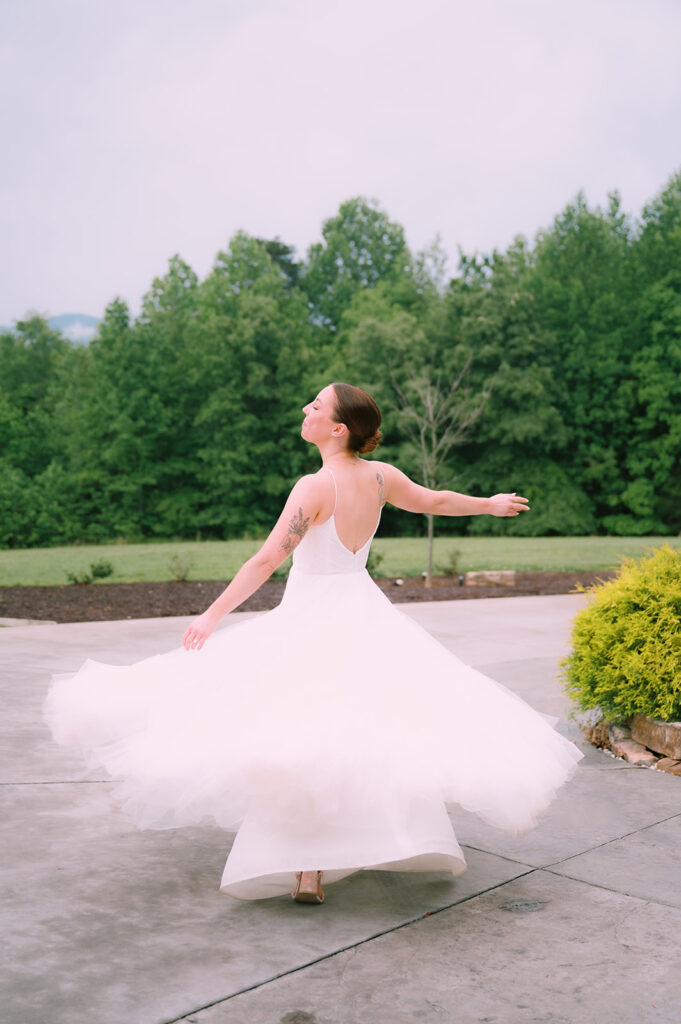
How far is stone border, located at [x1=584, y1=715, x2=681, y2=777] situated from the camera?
18.0 ft

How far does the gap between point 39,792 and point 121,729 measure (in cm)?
149

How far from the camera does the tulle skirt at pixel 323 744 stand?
3.18 meters

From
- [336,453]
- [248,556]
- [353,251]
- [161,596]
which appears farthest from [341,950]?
[353,251]

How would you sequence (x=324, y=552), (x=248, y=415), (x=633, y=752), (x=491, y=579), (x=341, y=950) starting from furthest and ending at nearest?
(x=248, y=415), (x=491, y=579), (x=633, y=752), (x=324, y=552), (x=341, y=950)

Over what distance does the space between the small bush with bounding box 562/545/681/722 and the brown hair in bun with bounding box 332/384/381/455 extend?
277 cm

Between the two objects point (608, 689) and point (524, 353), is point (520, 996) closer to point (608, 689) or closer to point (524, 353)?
point (608, 689)

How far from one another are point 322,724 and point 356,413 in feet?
4.17

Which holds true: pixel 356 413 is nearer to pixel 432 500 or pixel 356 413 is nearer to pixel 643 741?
pixel 432 500

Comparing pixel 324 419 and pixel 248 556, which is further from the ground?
pixel 324 419

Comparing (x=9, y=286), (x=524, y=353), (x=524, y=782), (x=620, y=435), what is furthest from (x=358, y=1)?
(x=9, y=286)

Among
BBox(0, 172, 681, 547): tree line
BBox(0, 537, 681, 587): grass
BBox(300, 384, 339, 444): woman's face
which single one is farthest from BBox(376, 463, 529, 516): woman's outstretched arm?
BBox(0, 172, 681, 547): tree line

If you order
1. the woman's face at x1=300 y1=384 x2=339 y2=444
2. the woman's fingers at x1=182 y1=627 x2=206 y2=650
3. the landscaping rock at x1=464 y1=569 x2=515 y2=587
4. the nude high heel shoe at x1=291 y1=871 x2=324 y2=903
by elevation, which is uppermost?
the woman's face at x1=300 y1=384 x2=339 y2=444

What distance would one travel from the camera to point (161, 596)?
51.1 feet

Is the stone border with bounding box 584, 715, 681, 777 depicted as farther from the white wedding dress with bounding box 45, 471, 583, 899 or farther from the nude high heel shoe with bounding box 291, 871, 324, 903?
the nude high heel shoe with bounding box 291, 871, 324, 903
